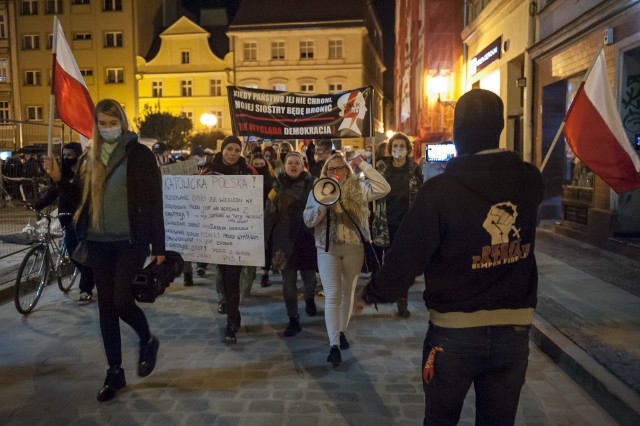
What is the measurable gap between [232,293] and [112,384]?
65.8 inches

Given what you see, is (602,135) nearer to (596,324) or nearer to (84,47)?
(596,324)

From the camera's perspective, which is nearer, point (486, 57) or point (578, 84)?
point (578, 84)

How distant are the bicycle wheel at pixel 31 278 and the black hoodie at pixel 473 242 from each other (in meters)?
5.72

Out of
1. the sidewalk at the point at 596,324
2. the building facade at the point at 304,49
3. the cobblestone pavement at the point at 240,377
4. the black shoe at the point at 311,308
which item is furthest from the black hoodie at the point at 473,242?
the building facade at the point at 304,49

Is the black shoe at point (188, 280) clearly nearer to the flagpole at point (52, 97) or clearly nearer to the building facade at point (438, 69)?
the flagpole at point (52, 97)

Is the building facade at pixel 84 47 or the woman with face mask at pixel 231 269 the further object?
the building facade at pixel 84 47

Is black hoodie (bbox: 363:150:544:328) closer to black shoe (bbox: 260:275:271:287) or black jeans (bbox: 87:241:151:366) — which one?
black jeans (bbox: 87:241:151:366)

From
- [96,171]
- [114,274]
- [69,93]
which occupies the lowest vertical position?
[114,274]

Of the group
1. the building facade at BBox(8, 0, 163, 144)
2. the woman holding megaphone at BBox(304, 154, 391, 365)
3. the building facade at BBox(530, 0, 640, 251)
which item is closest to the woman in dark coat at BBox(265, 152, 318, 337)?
the woman holding megaphone at BBox(304, 154, 391, 365)

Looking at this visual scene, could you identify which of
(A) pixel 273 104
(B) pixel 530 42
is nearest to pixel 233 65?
(B) pixel 530 42

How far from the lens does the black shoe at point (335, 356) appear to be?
5066 mm

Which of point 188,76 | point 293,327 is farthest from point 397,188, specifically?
point 188,76

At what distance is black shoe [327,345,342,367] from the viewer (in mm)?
5066

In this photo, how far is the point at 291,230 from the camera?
6.13 metres
